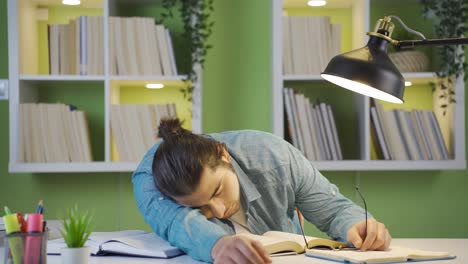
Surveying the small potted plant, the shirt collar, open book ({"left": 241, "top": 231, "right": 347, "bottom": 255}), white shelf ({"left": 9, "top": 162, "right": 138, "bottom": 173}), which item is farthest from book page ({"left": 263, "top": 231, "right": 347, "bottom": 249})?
white shelf ({"left": 9, "top": 162, "right": 138, "bottom": 173})

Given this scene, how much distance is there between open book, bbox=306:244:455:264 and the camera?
1802mm

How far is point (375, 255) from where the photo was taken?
6.11 feet

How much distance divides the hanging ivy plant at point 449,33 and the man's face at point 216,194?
162 centimetres

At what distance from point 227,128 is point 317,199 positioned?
5.00ft

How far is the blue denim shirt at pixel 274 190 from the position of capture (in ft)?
7.07

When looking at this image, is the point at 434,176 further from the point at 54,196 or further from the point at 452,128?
the point at 54,196

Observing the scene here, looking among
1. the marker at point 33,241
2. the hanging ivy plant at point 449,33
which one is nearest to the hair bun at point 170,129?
the marker at point 33,241

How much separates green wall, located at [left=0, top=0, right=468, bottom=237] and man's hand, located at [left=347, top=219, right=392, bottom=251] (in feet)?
5.31

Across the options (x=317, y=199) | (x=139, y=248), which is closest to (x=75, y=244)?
(x=139, y=248)

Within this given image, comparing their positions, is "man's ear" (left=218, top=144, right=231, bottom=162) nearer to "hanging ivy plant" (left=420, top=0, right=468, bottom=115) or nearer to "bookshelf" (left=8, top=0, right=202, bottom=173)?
"bookshelf" (left=8, top=0, right=202, bottom=173)

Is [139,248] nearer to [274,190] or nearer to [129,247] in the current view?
[129,247]

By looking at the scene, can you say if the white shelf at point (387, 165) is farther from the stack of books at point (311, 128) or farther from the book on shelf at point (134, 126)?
the book on shelf at point (134, 126)

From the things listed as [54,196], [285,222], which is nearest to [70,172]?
[54,196]

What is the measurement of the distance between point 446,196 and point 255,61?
111cm
